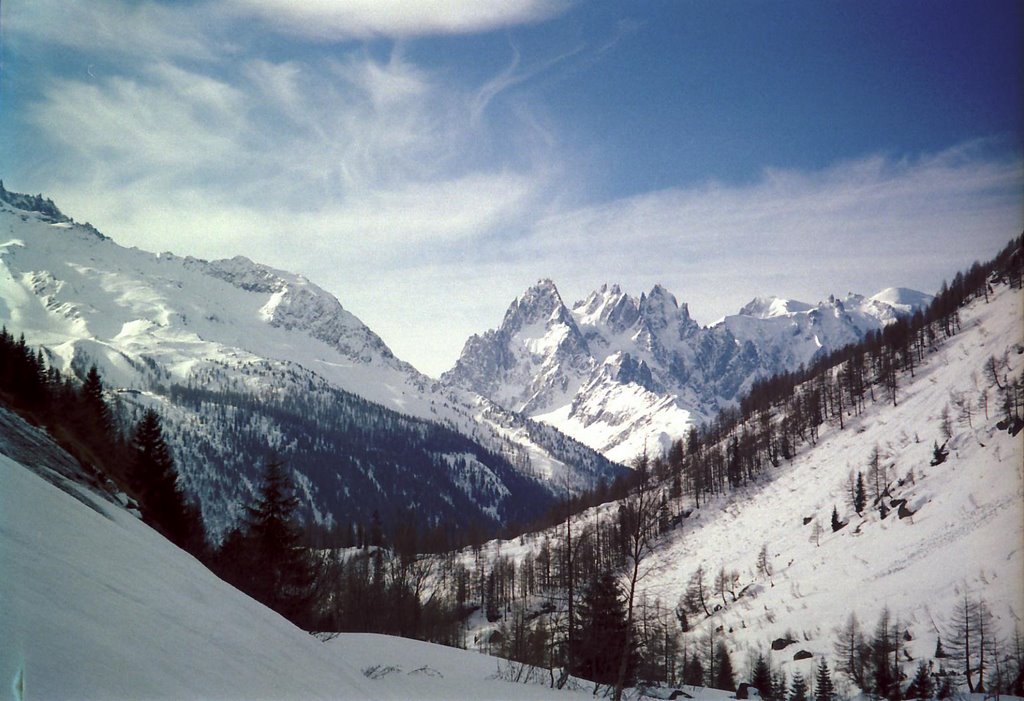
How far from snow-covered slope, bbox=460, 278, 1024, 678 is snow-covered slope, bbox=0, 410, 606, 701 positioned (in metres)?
27.1

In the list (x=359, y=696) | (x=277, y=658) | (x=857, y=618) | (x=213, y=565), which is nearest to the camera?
(x=277, y=658)

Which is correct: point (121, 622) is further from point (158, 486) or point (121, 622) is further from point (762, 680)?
point (762, 680)

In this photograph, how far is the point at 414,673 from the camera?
1553cm

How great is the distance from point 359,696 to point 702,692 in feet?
112

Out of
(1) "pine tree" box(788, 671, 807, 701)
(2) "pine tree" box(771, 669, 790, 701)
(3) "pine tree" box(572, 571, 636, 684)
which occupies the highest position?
(3) "pine tree" box(572, 571, 636, 684)

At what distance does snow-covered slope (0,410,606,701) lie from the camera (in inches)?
165

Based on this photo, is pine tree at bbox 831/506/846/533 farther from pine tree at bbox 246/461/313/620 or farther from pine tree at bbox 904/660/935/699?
pine tree at bbox 246/461/313/620

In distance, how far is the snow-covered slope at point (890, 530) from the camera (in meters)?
52.2

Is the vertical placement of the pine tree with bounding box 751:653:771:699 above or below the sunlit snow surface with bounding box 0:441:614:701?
below

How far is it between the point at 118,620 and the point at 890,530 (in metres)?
80.7

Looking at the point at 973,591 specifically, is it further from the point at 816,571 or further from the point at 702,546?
the point at 702,546

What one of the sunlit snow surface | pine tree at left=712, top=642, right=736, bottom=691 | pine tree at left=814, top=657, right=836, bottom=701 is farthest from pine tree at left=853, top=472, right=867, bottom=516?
the sunlit snow surface

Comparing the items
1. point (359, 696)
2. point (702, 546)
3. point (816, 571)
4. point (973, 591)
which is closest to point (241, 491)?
point (702, 546)

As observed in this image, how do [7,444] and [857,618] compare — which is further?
[857,618]
